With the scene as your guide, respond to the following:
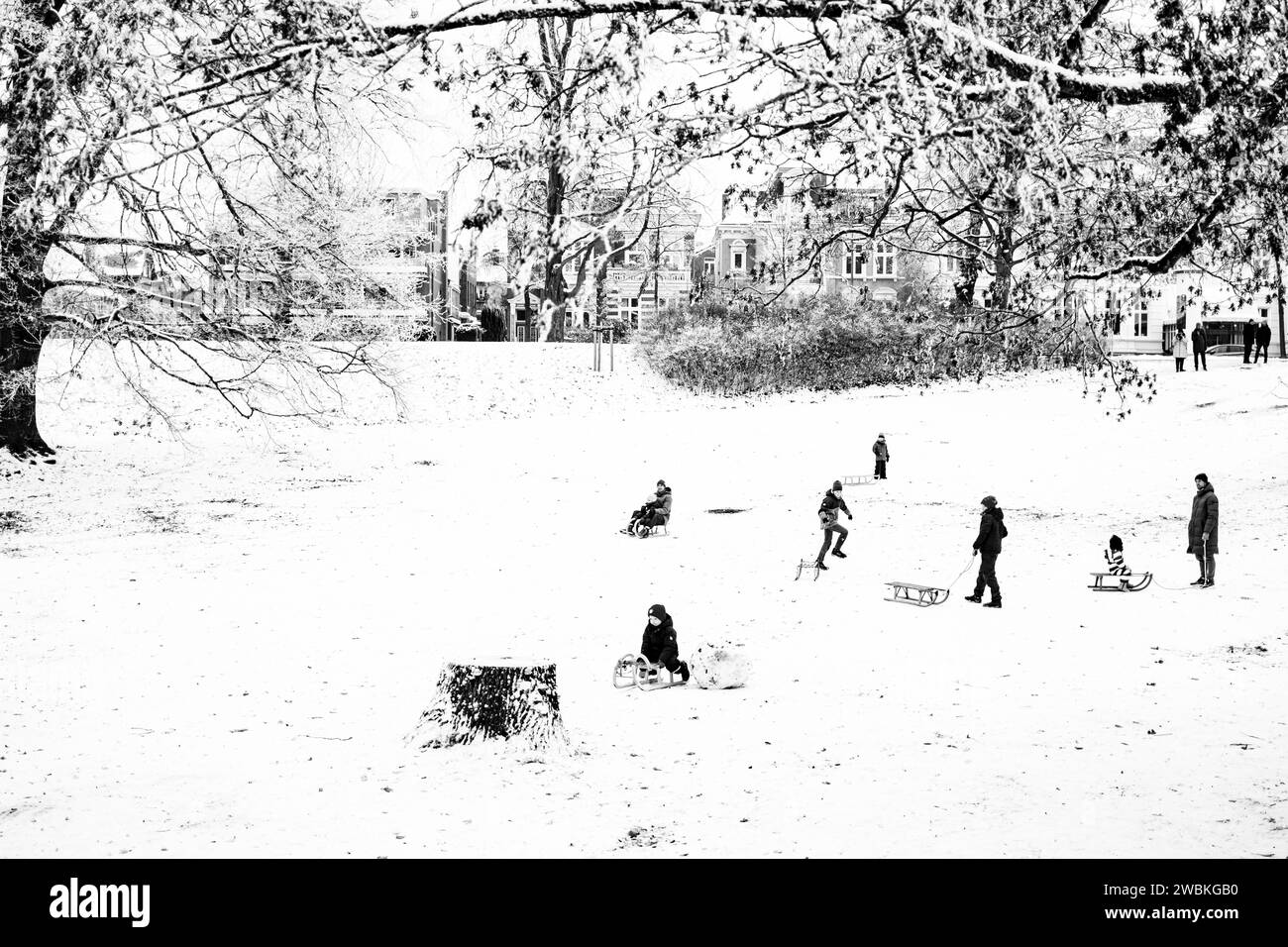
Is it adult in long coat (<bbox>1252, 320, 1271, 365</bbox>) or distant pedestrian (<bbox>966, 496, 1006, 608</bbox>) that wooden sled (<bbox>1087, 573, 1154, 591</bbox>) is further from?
adult in long coat (<bbox>1252, 320, 1271, 365</bbox>)

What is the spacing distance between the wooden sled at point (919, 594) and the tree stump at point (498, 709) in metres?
7.50

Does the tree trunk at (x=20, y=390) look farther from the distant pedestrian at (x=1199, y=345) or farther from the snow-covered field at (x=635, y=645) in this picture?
the distant pedestrian at (x=1199, y=345)

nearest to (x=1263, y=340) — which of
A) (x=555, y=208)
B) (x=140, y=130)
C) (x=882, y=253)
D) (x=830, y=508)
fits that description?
(x=882, y=253)

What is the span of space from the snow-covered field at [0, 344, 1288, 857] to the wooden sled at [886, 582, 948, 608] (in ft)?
0.72

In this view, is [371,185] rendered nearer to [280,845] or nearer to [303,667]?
[303,667]

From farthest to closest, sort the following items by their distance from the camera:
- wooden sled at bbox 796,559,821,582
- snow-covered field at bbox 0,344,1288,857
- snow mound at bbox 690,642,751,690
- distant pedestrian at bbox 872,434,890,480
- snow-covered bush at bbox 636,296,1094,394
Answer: snow-covered bush at bbox 636,296,1094,394 → distant pedestrian at bbox 872,434,890,480 → wooden sled at bbox 796,559,821,582 → snow mound at bbox 690,642,751,690 → snow-covered field at bbox 0,344,1288,857

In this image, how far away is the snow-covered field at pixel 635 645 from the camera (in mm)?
8422

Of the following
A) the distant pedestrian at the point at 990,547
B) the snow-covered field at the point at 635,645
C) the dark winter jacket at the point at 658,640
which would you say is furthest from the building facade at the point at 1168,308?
the dark winter jacket at the point at 658,640

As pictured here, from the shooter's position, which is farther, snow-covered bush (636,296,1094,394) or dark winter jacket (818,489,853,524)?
snow-covered bush (636,296,1094,394)

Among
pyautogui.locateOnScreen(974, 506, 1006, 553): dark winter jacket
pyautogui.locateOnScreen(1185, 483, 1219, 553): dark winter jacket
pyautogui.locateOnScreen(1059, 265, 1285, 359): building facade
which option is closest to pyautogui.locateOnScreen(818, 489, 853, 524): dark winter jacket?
pyautogui.locateOnScreen(974, 506, 1006, 553): dark winter jacket

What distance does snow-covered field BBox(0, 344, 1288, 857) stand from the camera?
27.6ft

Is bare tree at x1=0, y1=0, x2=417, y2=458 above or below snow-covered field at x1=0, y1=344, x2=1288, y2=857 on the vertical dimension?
above

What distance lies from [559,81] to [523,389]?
1325 inches

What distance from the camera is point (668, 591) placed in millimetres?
17953
